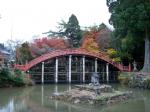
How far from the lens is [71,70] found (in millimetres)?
39812

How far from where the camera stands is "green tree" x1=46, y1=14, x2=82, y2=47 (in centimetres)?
5494

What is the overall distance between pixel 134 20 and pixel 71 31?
2356 cm

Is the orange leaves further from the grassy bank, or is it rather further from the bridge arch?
the grassy bank

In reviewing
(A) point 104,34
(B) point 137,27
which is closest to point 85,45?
(A) point 104,34

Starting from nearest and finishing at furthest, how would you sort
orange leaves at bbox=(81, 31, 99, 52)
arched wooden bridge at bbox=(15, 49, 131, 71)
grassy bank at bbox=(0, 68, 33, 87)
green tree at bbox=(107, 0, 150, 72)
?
green tree at bbox=(107, 0, 150, 72)
grassy bank at bbox=(0, 68, 33, 87)
arched wooden bridge at bbox=(15, 49, 131, 71)
orange leaves at bbox=(81, 31, 99, 52)


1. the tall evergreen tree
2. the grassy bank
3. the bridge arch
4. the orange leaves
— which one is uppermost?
the tall evergreen tree

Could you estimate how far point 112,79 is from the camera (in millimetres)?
40344

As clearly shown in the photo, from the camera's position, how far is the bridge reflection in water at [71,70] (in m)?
38.7

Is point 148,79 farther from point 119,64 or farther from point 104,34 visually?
point 104,34

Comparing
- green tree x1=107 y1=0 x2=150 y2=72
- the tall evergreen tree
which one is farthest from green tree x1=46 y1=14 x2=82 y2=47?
green tree x1=107 y1=0 x2=150 y2=72

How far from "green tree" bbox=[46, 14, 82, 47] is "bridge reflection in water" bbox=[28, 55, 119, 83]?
1406 cm

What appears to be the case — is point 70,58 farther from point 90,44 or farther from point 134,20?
point 134,20

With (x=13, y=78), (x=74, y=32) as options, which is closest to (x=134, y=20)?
(x=13, y=78)

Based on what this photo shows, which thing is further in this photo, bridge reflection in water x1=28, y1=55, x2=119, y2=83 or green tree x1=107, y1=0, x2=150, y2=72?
bridge reflection in water x1=28, y1=55, x2=119, y2=83
